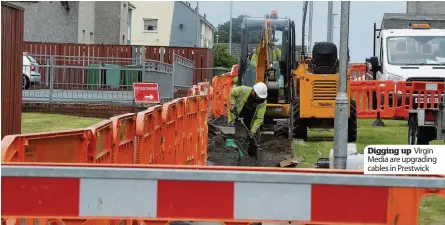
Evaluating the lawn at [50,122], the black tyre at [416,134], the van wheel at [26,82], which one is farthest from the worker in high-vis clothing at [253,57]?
the van wheel at [26,82]

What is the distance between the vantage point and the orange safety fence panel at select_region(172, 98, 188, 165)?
38.2ft

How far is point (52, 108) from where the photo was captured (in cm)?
2625

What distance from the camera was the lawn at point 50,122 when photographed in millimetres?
19734

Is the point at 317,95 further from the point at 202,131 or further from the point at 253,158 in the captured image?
the point at 202,131

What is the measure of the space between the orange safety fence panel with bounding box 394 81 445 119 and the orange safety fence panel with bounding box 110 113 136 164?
1398cm

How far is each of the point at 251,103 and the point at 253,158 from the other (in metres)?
1.16

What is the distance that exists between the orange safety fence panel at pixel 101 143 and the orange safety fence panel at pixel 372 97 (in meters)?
15.9

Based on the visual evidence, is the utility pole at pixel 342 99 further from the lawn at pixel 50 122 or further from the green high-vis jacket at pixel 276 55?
the green high-vis jacket at pixel 276 55

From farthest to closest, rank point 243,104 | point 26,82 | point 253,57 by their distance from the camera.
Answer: point 26,82
point 253,57
point 243,104

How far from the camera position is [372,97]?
883 inches

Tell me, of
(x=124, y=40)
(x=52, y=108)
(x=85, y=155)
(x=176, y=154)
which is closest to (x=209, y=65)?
(x=124, y=40)

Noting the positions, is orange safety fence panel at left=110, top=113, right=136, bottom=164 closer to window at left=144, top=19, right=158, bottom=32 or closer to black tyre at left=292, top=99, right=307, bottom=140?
black tyre at left=292, top=99, right=307, bottom=140

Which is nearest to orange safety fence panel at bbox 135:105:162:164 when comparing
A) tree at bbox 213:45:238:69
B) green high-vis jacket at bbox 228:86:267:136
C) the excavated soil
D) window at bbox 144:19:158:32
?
green high-vis jacket at bbox 228:86:267:136

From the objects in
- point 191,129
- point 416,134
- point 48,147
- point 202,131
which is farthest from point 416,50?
point 48,147
